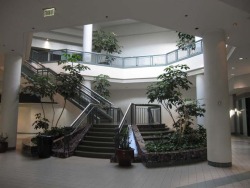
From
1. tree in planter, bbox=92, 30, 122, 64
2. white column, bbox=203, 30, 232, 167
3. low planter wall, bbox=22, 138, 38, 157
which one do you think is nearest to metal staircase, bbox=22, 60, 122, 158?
low planter wall, bbox=22, 138, 38, 157

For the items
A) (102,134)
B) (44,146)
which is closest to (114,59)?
(102,134)

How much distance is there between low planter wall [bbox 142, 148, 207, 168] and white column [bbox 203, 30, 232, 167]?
22.2 inches

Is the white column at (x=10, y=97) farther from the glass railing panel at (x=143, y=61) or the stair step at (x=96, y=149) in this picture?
the glass railing panel at (x=143, y=61)

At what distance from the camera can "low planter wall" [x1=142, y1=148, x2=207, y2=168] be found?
7062 millimetres

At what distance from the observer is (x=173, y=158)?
7.31m

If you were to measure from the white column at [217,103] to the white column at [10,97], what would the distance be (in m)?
8.05

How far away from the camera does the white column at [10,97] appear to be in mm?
10094

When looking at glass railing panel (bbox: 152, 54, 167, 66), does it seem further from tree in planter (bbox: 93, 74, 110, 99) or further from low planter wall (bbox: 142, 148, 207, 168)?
low planter wall (bbox: 142, 148, 207, 168)

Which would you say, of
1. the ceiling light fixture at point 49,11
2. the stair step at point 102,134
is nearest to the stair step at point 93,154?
the stair step at point 102,134

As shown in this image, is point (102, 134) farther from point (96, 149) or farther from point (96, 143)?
point (96, 149)

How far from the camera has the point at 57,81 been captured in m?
11.6

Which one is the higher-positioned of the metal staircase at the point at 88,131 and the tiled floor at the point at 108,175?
the metal staircase at the point at 88,131

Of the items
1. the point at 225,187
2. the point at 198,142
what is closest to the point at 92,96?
the point at 198,142

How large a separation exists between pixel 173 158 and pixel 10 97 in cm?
745
